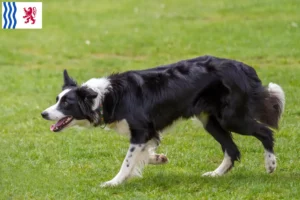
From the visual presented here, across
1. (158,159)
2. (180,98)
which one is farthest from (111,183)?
(180,98)

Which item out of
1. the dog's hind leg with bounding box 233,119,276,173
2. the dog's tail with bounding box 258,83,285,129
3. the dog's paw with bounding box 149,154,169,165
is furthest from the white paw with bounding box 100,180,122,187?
the dog's tail with bounding box 258,83,285,129

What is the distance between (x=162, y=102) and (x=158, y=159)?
2.53ft

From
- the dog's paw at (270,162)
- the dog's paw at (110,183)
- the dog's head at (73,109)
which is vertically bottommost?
the dog's paw at (110,183)

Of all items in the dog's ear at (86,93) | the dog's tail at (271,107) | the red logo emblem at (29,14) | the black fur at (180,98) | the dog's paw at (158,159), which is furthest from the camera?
the red logo emblem at (29,14)

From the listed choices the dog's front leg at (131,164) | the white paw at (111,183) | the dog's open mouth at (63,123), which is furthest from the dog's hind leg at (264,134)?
the dog's open mouth at (63,123)

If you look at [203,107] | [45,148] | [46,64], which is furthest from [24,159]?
[46,64]

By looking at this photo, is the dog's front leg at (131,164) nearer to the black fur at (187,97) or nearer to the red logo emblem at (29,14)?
the black fur at (187,97)

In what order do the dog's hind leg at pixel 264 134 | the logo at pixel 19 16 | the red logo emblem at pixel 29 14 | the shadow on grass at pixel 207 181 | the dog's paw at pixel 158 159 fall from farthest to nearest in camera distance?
the logo at pixel 19 16, the red logo emblem at pixel 29 14, the dog's paw at pixel 158 159, the dog's hind leg at pixel 264 134, the shadow on grass at pixel 207 181

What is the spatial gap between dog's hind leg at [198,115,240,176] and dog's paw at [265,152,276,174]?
44cm

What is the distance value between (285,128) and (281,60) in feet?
19.6

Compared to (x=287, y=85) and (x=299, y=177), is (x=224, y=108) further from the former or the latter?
(x=287, y=85)

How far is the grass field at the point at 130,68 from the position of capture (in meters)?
7.71

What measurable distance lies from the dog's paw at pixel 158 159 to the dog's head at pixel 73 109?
32.3 inches

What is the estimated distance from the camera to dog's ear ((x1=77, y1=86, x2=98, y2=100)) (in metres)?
7.68
